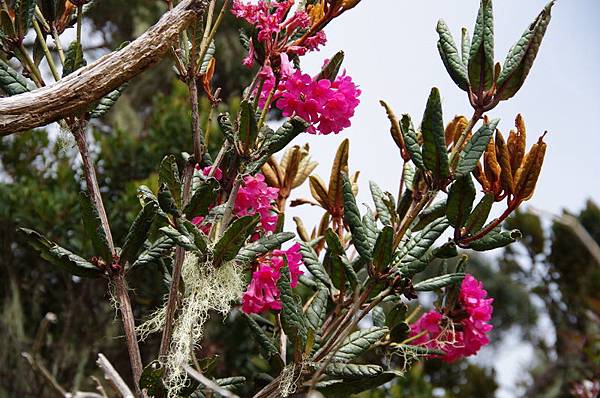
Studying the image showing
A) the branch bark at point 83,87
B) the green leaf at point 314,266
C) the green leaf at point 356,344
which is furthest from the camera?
the green leaf at point 314,266

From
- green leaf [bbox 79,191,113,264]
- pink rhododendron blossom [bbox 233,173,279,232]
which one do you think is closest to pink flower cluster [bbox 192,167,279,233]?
pink rhododendron blossom [bbox 233,173,279,232]

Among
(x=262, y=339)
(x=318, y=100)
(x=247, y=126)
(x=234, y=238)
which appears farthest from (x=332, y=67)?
(x=262, y=339)

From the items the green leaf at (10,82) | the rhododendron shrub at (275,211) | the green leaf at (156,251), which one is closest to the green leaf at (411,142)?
the rhododendron shrub at (275,211)

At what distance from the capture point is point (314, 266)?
1.02 m

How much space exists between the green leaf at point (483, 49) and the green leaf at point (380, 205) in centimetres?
20

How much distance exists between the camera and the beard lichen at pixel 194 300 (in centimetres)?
84

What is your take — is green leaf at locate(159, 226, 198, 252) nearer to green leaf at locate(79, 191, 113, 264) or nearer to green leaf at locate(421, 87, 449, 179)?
green leaf at locate(79, 191, 113, 264)

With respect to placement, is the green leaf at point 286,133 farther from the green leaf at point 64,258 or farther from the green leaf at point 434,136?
the green leaf at point 64,258

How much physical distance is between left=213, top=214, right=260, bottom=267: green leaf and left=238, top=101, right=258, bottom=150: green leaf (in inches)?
3.7

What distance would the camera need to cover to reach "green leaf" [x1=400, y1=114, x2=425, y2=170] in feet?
2.90

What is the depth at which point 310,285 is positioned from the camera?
3.55 ft

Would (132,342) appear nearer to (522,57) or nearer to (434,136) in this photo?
(434,136)

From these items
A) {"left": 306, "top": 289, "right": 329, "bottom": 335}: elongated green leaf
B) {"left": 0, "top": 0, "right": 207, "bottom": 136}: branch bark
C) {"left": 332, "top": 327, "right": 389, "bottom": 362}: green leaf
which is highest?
{"left": 0, "top": 0, "right": 207, "bottom": 136}: branch bark

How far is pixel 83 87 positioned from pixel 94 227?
0.56 ft
